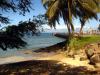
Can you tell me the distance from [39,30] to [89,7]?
2211 cm

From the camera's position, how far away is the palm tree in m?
31.1

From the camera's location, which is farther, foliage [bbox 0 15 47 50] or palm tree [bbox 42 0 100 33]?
palm tree [bbox 42 0 100 33]

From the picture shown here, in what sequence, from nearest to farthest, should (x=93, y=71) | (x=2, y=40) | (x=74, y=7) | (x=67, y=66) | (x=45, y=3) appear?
(x=2, y=40) < (x=93, y=71) < (x=67, y=66) < (x=74, y=7) < (x=45, y=3)

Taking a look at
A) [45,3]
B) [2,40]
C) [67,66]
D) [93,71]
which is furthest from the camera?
[45,3]

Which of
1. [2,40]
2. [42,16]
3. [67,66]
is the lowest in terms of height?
[67,66]

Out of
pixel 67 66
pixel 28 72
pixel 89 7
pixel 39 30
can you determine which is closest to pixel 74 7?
pixel 89 7

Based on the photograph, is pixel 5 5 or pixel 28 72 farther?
pixel 28 72

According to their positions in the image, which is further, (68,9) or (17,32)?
(68,9)

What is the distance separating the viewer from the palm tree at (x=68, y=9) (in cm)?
3108

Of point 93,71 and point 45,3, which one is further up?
point 45,3

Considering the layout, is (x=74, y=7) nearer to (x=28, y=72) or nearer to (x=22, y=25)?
(x=28, y=72)

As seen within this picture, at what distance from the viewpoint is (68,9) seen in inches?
1241

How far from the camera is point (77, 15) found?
1410 inches

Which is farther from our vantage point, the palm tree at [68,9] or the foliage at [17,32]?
the palm tree at [68,9]
